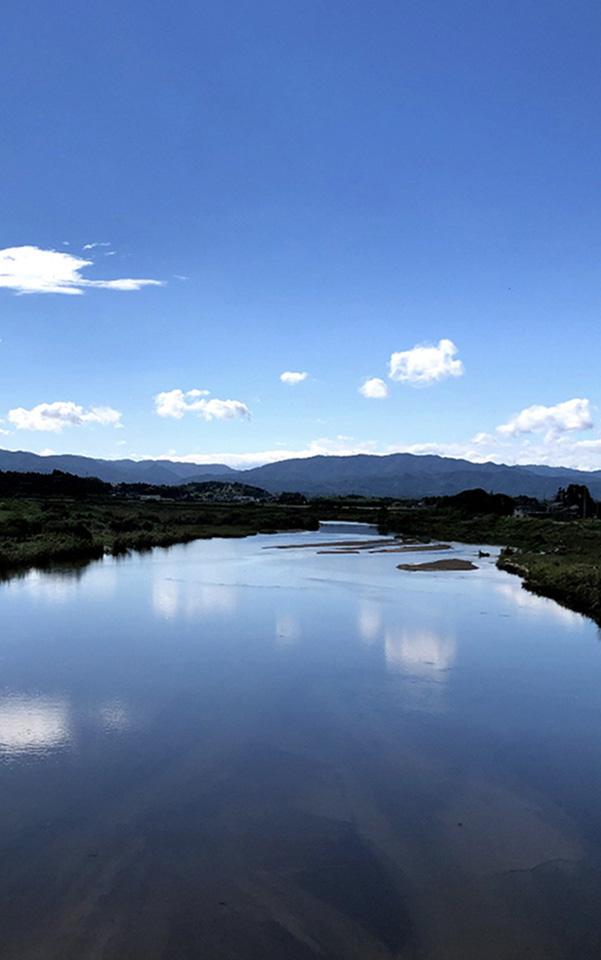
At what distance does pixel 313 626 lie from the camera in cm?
2756

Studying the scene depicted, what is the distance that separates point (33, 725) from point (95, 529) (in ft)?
178

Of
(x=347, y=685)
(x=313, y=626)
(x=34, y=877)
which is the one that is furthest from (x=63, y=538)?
(x=34, y=877)

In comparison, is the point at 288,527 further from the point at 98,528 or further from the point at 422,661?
the point at 422,661

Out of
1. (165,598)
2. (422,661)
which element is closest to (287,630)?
(422,661)

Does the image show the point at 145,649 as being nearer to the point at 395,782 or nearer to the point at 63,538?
the point at 395,782

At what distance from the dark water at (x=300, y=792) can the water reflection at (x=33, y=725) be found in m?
0.07

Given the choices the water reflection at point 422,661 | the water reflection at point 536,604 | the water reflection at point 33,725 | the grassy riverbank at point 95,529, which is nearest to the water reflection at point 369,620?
the water reflection at point 422,661

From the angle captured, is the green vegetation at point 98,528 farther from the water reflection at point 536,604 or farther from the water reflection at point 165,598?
the water reflection at point 536,604

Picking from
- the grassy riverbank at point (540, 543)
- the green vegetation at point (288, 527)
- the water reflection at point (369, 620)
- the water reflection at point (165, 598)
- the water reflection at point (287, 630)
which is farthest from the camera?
the green vegetation at point (288, 527)

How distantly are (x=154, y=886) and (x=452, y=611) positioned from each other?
23.5 metres

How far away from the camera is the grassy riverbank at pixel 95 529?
49656 millimetres

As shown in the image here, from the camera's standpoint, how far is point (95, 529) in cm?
6819

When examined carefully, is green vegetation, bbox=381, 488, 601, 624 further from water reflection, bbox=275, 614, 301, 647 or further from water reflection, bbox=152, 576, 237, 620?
water reflection, bbox=152, 576, 237, 620

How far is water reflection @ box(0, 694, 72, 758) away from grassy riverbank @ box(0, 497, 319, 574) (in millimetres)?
28681
